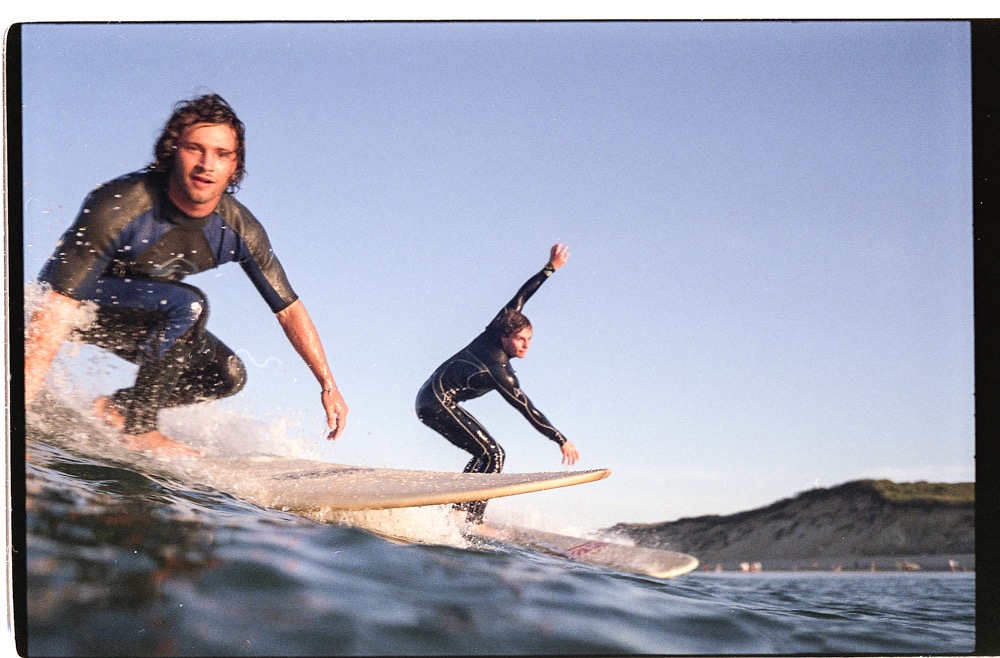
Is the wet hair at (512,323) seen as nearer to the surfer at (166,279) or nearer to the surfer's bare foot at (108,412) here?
the surfer at (166,279)

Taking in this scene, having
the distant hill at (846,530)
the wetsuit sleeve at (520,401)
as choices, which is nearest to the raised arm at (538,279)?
the wetsuit sleeve at (520,401)

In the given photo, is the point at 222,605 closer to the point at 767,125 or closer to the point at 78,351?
the point at 78,351

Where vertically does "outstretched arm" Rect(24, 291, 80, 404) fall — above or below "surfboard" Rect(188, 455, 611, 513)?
above

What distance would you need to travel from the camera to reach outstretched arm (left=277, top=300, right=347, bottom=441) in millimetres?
2975

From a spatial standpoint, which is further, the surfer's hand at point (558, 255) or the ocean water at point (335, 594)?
the surfer's hand at point (558, 255)

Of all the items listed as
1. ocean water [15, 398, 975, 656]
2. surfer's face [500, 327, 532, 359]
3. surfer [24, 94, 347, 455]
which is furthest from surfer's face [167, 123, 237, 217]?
surfer's face [500, 327, 532, 359]

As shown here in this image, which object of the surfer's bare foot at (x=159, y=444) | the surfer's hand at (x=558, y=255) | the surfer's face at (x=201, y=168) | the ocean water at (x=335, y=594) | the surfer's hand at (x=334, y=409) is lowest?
the ocean water at (x=335, y=594)

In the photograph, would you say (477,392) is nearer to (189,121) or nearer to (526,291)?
(526,291)

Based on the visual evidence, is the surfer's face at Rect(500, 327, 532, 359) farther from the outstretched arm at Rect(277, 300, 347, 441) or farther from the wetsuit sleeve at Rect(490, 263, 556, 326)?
the outstretched arm at Rect(277, 300, 347, 441)

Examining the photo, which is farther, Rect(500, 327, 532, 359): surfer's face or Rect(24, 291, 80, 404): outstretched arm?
Rect(500, 327, 532, 359): surfer's face

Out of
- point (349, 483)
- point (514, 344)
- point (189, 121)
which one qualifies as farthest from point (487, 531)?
point (189, 121)

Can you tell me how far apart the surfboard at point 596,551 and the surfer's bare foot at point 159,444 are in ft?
2.97

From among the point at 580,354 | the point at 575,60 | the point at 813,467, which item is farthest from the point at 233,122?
the point at 813,467

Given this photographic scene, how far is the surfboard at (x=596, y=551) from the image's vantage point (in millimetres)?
2979
